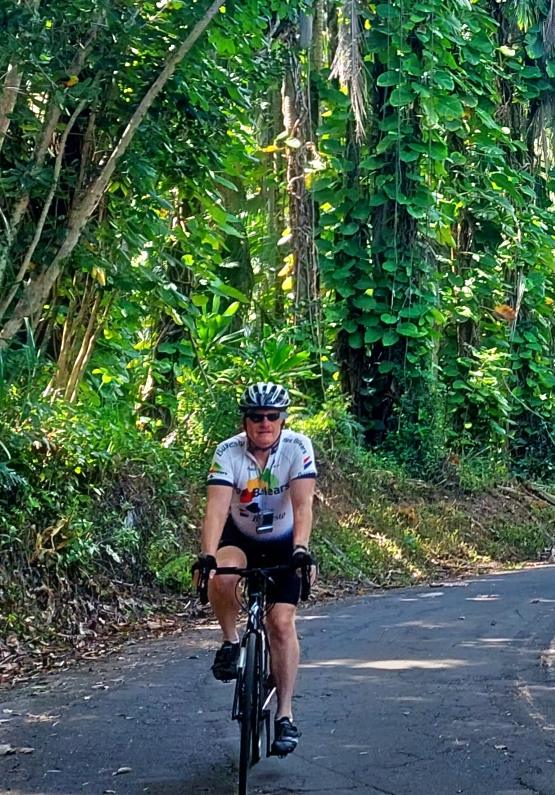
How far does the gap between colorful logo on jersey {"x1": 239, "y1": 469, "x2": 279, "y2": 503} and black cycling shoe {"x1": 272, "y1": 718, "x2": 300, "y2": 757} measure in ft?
4.15

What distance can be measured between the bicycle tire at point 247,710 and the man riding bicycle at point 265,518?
1.33 feet

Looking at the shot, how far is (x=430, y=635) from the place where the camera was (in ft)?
35.2

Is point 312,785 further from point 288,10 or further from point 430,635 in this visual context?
point 288,10

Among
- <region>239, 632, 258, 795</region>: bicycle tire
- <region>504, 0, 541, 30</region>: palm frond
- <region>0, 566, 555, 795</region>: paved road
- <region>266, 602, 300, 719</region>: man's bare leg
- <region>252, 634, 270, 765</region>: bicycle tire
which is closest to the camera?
<region>239, 632, 258, 795</region>: bicycle tire

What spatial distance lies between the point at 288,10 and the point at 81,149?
2596 mm

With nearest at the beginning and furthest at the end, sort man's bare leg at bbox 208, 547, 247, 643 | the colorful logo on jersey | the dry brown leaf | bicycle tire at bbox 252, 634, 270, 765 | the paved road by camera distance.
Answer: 1. bicycle tire at bbox 252, 634, 270, 765
2. the paved road
3. the dry brown leaf
4. man's bare leg at bbox 208, 547, 247, 643
5. the colorful logo on jersey

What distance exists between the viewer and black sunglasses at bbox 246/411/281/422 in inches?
264

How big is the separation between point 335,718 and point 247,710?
1.81 m

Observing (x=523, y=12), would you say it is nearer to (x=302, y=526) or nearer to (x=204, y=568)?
(x=302, y=526)

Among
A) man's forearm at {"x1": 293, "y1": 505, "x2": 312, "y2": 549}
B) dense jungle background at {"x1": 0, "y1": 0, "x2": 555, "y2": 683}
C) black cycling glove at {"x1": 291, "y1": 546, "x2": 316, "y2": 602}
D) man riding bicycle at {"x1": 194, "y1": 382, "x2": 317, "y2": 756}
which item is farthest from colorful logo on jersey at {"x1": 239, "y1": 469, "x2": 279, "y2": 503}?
dense jungle background at {"x1": 0, "y1": 0, "x2": 555, "y2": 683}

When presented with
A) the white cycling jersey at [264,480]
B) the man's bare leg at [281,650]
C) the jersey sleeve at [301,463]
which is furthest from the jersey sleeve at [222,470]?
the man's bare leg at [281,650]

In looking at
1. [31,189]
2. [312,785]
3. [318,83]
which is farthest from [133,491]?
[318,83]

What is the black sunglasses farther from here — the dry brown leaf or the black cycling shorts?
the dry brown leaf

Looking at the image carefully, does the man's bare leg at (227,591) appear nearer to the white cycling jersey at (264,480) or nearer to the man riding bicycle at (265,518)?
the man riding bicycle at (265,518)
